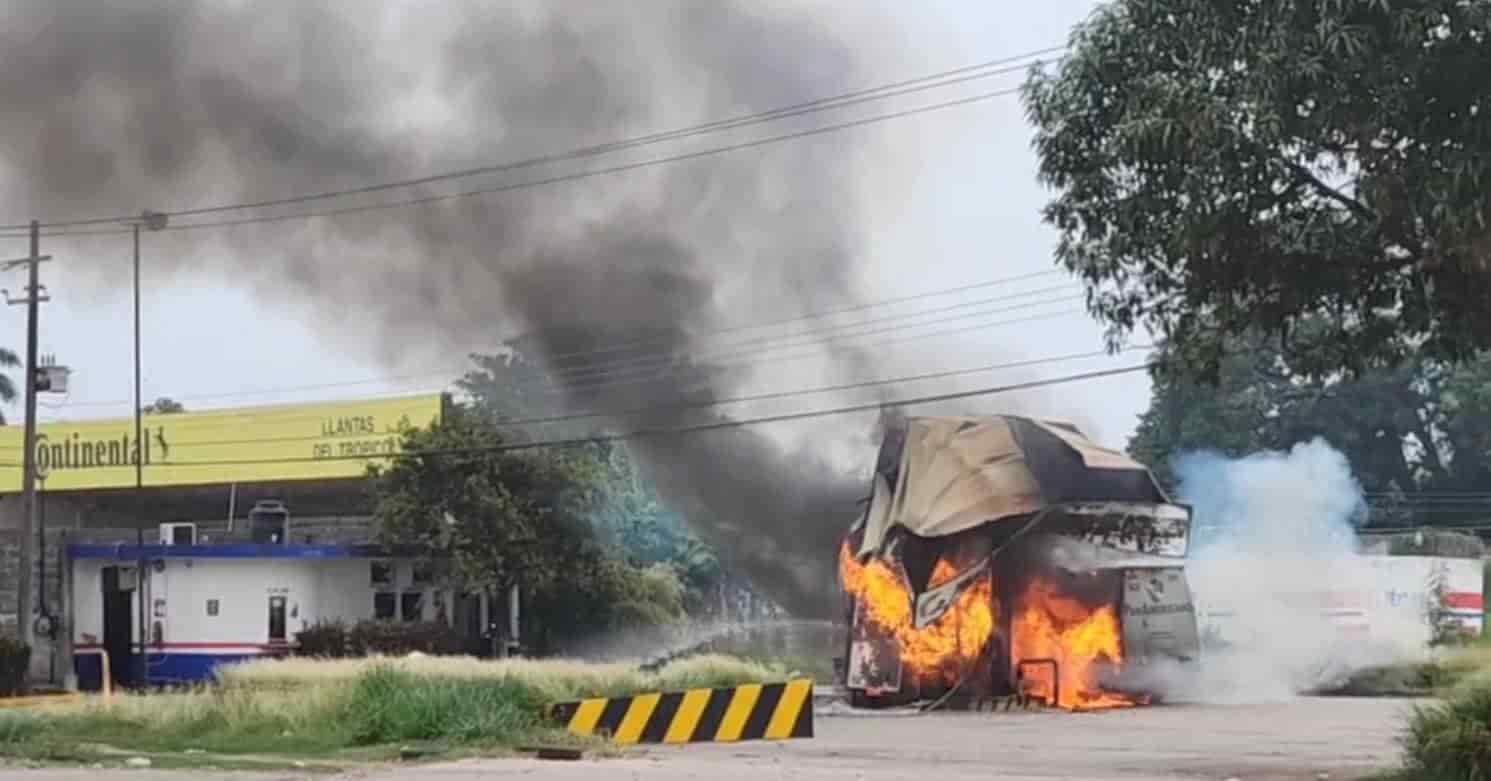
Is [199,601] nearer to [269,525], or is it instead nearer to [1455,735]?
[269,525]

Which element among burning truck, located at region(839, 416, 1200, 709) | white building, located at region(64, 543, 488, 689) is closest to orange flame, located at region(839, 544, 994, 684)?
burning truck, located at region(839, 416, 1200, 709)

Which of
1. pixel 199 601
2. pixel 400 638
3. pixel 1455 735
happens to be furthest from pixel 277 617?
pixel 1455 735

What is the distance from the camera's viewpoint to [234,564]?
35.4m

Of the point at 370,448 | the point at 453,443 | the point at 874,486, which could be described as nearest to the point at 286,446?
the point at 370,448

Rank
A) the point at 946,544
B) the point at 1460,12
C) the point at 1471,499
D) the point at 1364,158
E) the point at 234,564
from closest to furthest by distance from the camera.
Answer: the point at 1460,12 → the point at 1364,158 → the point at 946,544 → the point at 234,564 → the point at 1471,499

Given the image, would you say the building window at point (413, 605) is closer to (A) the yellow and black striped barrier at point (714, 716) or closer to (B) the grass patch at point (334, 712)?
(B) the grass patch at point (334, 712)

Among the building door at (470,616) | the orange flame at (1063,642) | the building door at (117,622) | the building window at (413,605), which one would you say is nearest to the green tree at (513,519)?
the building door at (470,616)

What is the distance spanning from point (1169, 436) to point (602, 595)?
20.5 m

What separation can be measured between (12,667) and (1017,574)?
1613 centimetres

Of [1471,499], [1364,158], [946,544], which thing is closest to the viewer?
[1364,158]

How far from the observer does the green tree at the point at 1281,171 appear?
39.1 feet

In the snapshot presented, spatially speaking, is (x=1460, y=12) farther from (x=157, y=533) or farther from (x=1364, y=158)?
(x=157, y=533)

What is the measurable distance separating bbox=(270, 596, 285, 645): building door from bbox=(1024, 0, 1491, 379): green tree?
24.0 meters

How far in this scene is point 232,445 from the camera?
4462 centimetres
